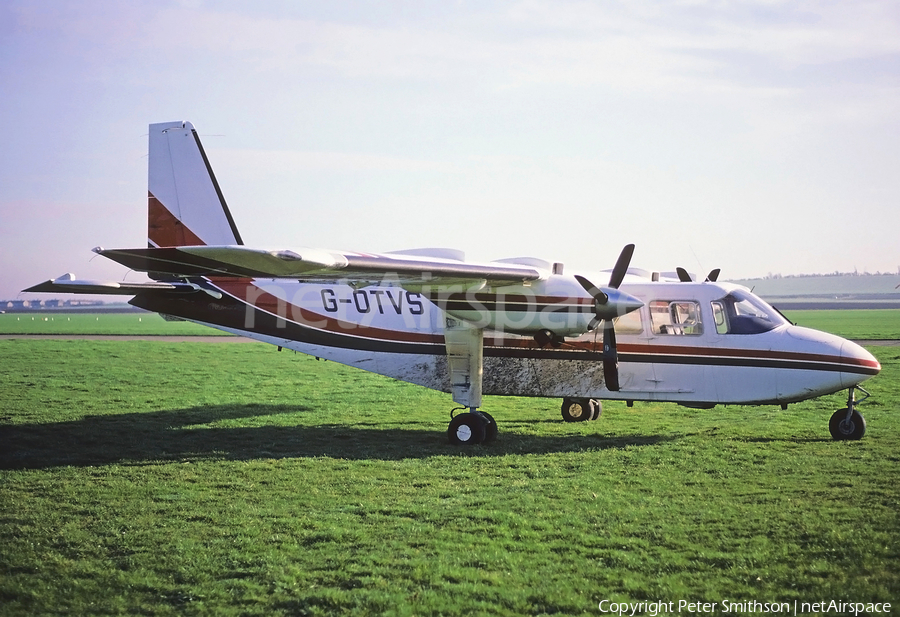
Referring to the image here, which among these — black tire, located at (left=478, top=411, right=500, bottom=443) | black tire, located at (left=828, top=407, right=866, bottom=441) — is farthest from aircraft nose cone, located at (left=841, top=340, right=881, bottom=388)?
black tire, located at (left=478, top=411, right=500, bottom=443)

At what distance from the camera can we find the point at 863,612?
584 centimetres

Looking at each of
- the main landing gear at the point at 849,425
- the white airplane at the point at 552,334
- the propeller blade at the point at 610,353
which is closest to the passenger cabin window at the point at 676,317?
the white airplane at the point at 552,334

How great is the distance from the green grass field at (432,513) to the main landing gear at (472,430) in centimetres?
28

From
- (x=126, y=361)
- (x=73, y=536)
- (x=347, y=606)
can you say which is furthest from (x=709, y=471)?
(x=126, y=361)

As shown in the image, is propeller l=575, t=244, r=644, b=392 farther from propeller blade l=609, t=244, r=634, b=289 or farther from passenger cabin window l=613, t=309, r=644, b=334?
passenger cabin window l=613, t=309, r=644, b=334

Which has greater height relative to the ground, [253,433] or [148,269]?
[148,269]

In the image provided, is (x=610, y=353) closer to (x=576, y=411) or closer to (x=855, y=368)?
(x=576, y=411)

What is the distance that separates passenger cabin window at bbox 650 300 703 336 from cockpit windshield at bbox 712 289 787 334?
0.36 meters

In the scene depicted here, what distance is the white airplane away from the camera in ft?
43.0

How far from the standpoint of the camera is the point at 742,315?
45.9ft

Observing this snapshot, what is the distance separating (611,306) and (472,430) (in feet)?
10.7

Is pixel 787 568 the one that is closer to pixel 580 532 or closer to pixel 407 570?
pixel 580 532

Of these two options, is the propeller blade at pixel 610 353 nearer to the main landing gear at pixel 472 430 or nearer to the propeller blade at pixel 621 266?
the propeller blade at pixel 621 266

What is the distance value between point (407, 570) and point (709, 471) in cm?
568
